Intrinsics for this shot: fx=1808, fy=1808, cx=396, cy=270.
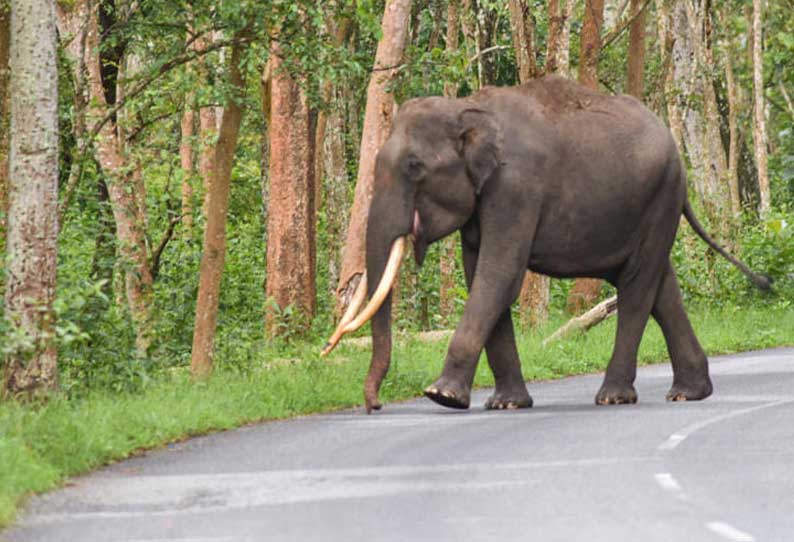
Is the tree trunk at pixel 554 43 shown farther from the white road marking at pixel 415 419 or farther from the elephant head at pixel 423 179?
the white road marking at pixel 415 419

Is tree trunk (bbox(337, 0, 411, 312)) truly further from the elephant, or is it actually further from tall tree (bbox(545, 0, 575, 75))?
the elephant

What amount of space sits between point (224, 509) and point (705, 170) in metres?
27.2

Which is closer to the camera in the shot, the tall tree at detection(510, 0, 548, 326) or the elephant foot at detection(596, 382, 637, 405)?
the elephant foot at detection(596, 382, 637, 405)

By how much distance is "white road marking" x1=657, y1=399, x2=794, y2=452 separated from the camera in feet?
41.9

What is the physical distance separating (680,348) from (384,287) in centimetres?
357

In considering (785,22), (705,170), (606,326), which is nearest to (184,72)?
(606,326)

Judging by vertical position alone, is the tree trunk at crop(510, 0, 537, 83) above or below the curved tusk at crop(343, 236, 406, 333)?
above

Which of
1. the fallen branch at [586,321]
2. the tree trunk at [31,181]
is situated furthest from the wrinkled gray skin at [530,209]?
the fallen branch at [586,321]

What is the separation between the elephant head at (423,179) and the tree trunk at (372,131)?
28.0 ft

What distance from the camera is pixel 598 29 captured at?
27.5m

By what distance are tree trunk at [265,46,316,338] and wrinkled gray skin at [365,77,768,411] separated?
9.58m

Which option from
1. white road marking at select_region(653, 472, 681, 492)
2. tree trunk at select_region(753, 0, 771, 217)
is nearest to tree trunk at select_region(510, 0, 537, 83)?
tree trunk at select_region(753, 0, 771, 217)

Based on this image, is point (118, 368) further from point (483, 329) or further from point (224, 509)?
point (224, 509)

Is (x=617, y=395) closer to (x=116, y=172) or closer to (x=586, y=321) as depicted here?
(x=116, y=172)
